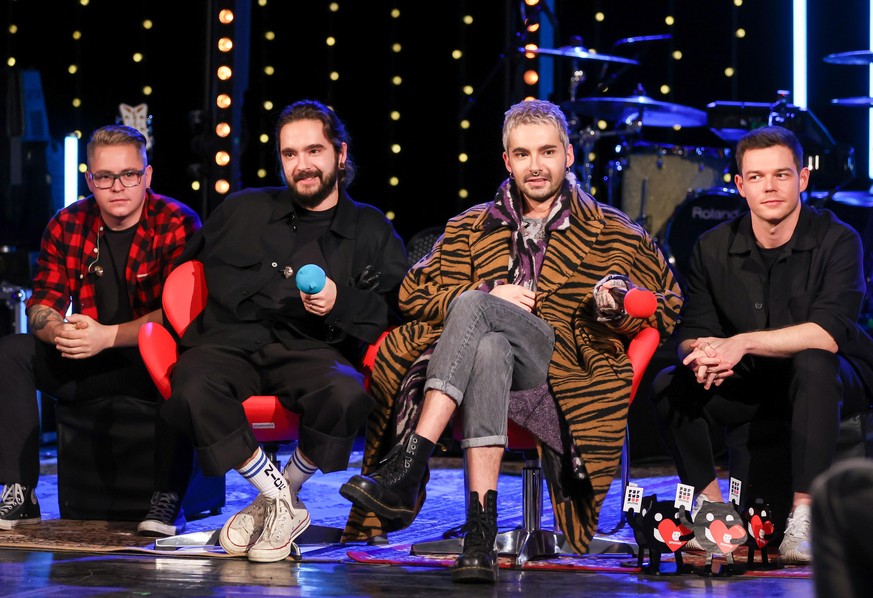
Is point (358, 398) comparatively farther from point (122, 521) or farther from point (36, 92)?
point (36, 92)

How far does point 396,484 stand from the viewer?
9.74 feet

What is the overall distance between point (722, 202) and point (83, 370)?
11.3ft

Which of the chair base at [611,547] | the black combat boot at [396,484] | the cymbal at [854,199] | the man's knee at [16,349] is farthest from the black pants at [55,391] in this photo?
the cymbal at [854,199]

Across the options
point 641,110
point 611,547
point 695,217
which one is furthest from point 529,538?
point 641,110

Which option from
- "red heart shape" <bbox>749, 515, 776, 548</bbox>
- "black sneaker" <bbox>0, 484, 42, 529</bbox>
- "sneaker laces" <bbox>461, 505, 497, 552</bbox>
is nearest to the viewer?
"sneaker laces" <bbox>461, 505, 497, 552</bbox>

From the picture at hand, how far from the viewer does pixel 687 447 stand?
3.32 metres

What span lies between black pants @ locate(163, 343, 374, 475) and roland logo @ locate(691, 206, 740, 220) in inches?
124

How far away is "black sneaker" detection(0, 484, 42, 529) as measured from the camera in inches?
145

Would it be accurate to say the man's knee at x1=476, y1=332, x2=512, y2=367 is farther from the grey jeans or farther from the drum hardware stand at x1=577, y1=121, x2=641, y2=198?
the drum hardware stand at x1=577, y1=121, x2=641, y2=198

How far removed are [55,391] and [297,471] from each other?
1046mm

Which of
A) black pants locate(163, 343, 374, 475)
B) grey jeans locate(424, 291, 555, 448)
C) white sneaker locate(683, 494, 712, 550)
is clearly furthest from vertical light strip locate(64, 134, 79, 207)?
white sneaker locate(683, 494, 712, 550)

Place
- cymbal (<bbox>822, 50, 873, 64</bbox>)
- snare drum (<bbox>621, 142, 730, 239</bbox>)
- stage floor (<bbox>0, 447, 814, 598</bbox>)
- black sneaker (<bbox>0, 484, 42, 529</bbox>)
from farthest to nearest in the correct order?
snare drum (<bbox>621, 142, 730, 239</bbox>)
cymbal (<bbox>822, 50, 873, 64</bbox>)
black sneaker (<bbox>0, 484, 42, 529</bbox>)
stage floor (<bbox>0, 447, 814, 598</bbox>)

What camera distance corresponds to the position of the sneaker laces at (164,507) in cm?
355

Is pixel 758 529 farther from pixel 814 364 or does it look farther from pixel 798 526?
pixel 814 364
